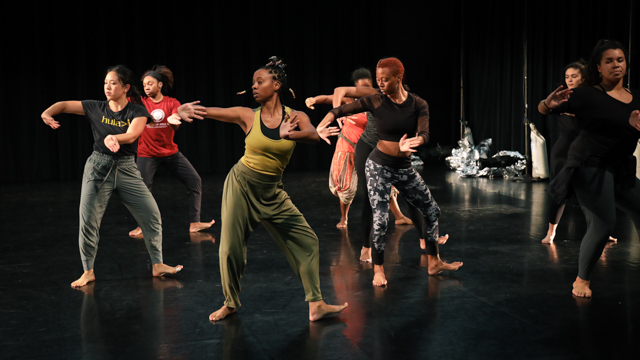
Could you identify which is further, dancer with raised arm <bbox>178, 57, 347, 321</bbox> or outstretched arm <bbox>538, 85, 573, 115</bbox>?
outstretched arm <bbox>538, 85, 573, 115</bbox>

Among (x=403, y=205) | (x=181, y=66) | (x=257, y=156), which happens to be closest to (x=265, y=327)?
(x=257, y=156)

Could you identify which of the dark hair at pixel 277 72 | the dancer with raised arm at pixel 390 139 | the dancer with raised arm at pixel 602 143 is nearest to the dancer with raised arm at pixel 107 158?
the dark hair at pixel 277 72

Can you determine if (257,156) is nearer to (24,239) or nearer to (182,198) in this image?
(24,239)

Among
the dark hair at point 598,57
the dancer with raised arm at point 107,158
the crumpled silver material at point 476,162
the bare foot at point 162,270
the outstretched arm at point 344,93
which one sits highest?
the dark hair at point 598,57

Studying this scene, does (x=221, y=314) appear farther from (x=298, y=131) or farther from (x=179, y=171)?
(x=179, y=171)

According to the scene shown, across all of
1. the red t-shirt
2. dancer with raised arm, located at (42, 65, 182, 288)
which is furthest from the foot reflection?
dancer with raised arm, located at (42, 65, 182, 288)

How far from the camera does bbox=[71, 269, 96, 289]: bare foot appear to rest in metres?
4.22

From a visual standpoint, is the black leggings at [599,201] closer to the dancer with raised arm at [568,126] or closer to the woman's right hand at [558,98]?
the woman's right hand at [558,98]

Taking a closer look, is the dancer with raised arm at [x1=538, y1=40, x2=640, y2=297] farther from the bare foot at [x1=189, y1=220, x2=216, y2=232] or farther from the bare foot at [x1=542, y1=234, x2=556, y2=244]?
the bare foot at [x1=189, y1=220, x2=216, y2=232]

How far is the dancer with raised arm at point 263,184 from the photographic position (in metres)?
3.29

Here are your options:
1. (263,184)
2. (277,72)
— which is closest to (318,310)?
(263,184)

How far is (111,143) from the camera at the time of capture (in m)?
3.82

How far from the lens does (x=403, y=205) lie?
727cm

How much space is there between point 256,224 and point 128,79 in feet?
5.07
